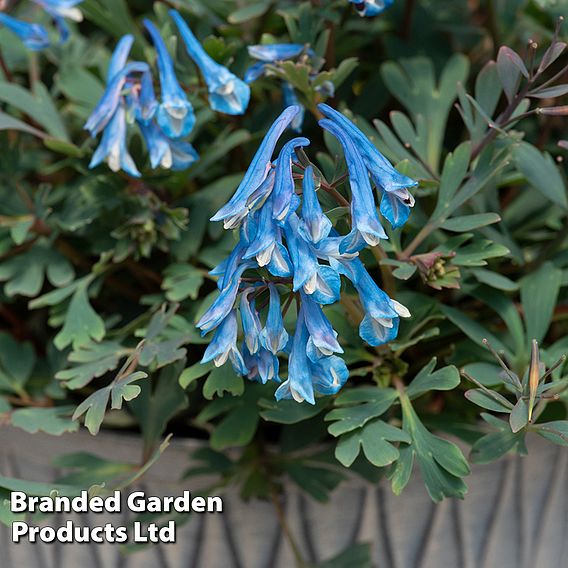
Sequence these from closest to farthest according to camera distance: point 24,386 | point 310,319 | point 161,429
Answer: point 310,319, point 161,429, point 24,386

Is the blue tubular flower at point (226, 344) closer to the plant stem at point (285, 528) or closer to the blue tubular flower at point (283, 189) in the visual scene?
the blue tubular flower at point (283, 189)

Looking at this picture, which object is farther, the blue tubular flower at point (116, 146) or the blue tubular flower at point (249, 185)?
the blue tubular flower at point (116, 146)

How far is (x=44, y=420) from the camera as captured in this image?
502mm

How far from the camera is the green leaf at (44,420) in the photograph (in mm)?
490

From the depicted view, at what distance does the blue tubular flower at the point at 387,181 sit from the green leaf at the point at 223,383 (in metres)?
0.12

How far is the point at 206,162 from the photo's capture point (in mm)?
562

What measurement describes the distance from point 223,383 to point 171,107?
0.17 metres

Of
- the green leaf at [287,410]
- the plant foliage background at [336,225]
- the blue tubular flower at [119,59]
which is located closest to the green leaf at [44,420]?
the plant foliage background at [336,225]

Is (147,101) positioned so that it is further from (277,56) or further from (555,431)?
(555,431)

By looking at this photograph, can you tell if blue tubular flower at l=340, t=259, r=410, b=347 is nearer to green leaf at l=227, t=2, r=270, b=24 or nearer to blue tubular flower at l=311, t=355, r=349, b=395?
blue tubular flower at l=311, t=355, r=349, b=395

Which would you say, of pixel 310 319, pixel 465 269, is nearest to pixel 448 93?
pixel 465 269

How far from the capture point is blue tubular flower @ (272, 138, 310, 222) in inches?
14.0

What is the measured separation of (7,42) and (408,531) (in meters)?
0.50

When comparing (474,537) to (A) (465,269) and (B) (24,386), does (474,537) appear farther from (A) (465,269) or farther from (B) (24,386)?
(B) (24,386)
